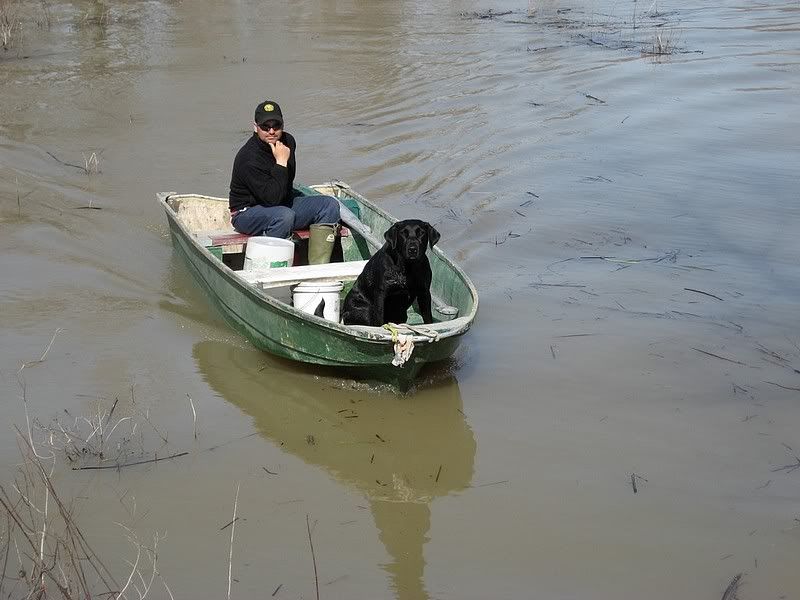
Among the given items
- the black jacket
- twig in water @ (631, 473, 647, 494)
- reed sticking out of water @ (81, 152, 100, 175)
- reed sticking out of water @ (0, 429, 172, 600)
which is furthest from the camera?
reed sticking out of water @ (81, 152, 100, 175)

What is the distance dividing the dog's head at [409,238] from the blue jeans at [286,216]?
1.76 metres

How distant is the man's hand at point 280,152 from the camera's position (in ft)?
26.8

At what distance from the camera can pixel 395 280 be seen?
6.62m

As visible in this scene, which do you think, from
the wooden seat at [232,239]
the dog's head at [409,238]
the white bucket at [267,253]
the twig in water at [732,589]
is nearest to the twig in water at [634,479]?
the twig in water at [732,589]

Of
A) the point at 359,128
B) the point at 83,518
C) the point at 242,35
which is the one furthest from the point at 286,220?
the point at 242,35

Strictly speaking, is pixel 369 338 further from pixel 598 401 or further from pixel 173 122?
pixel 173 122

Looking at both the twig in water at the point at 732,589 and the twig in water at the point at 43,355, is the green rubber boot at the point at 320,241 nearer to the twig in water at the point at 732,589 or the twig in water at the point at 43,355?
the twig in water at the point at 43,355

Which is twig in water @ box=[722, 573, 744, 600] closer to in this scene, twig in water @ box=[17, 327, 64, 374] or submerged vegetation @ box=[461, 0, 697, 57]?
twig in water @ box=[17, 327, 64, 374]

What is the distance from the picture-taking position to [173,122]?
46.2 ft

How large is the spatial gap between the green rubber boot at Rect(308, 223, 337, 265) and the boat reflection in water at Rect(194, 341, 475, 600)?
119 cm

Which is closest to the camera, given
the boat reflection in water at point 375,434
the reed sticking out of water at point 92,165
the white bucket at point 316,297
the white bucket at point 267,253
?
the boat reflection in water at point 375,434

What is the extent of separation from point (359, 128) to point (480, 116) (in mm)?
1672

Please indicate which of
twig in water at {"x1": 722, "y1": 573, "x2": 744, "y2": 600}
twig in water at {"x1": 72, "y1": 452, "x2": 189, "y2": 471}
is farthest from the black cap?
twig in water at {"x1": 722, "y1": 573, "x2": 744, "y2": 600}

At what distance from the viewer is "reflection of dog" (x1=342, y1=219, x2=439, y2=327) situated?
6441mm
